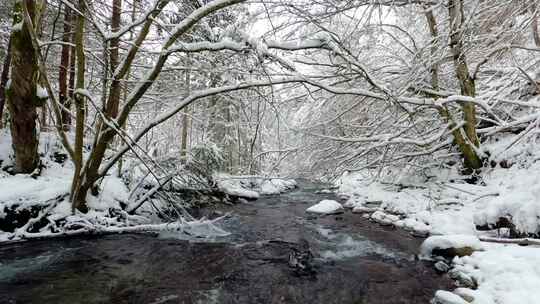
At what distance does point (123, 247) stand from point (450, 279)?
16.6ft

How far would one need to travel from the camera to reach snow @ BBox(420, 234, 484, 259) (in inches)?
184

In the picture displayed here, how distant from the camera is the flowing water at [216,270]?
12.5 feet

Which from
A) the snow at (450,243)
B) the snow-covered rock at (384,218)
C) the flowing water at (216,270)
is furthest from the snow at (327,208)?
the snow at (450,243)

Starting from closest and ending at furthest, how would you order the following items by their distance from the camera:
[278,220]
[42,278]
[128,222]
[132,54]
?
[42,278] < [132,54] < [128,222] < [278,220]

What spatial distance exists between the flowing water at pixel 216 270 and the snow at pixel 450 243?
0.27 meters

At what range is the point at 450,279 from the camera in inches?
165

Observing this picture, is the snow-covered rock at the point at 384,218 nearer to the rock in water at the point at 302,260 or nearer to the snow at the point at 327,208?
the snow at the point at 327,208

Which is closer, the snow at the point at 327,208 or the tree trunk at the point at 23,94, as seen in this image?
the tree trunk at the point at 23,94

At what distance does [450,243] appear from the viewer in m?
4.83

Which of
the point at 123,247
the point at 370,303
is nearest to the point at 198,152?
the point at 123,247

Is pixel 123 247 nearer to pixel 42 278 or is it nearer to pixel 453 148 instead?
pixel 42 278

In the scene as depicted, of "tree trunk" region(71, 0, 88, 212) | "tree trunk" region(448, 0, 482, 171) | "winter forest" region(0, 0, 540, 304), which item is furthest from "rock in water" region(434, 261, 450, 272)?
"tree trunk" region(71, 0, 88, 212)

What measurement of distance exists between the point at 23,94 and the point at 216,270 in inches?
197

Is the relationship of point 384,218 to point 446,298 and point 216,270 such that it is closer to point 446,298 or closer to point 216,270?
point 446,298
